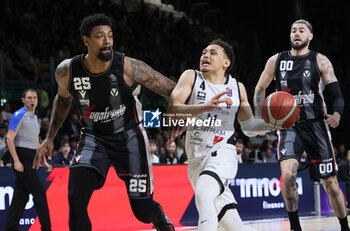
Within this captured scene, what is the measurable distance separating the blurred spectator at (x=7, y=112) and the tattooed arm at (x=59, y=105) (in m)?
6.36

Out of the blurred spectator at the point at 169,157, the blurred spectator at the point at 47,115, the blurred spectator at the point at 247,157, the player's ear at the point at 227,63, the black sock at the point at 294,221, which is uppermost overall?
the player's ear at the point at 227,63

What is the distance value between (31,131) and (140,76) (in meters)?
3.28

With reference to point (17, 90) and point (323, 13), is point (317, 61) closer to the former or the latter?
point (17, 90)

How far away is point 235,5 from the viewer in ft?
68.8

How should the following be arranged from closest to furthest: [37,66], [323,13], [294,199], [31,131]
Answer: [294,199], [31,131], [37,66], [323,13]

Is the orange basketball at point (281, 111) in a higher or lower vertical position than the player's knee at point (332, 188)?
higher

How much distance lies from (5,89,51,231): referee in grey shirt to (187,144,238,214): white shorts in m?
2.84

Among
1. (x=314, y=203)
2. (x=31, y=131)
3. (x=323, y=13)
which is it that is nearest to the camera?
(x=31, y=131)

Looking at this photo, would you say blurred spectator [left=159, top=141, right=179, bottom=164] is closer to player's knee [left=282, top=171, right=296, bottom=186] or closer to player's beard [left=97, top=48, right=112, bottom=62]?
player's knee [left=282, top=171, right=296, bottom=186]

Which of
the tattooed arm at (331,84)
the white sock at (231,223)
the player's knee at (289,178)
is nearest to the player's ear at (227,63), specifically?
the white sock at (231,223)

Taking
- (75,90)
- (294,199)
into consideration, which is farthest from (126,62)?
(294,199)

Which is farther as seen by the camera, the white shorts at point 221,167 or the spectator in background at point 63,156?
the spectator in background at point 63,156

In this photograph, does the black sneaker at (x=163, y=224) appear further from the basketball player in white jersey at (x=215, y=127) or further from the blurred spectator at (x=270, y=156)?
the blurred spectator at (x=270, y=156)

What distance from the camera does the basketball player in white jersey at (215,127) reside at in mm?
5004
